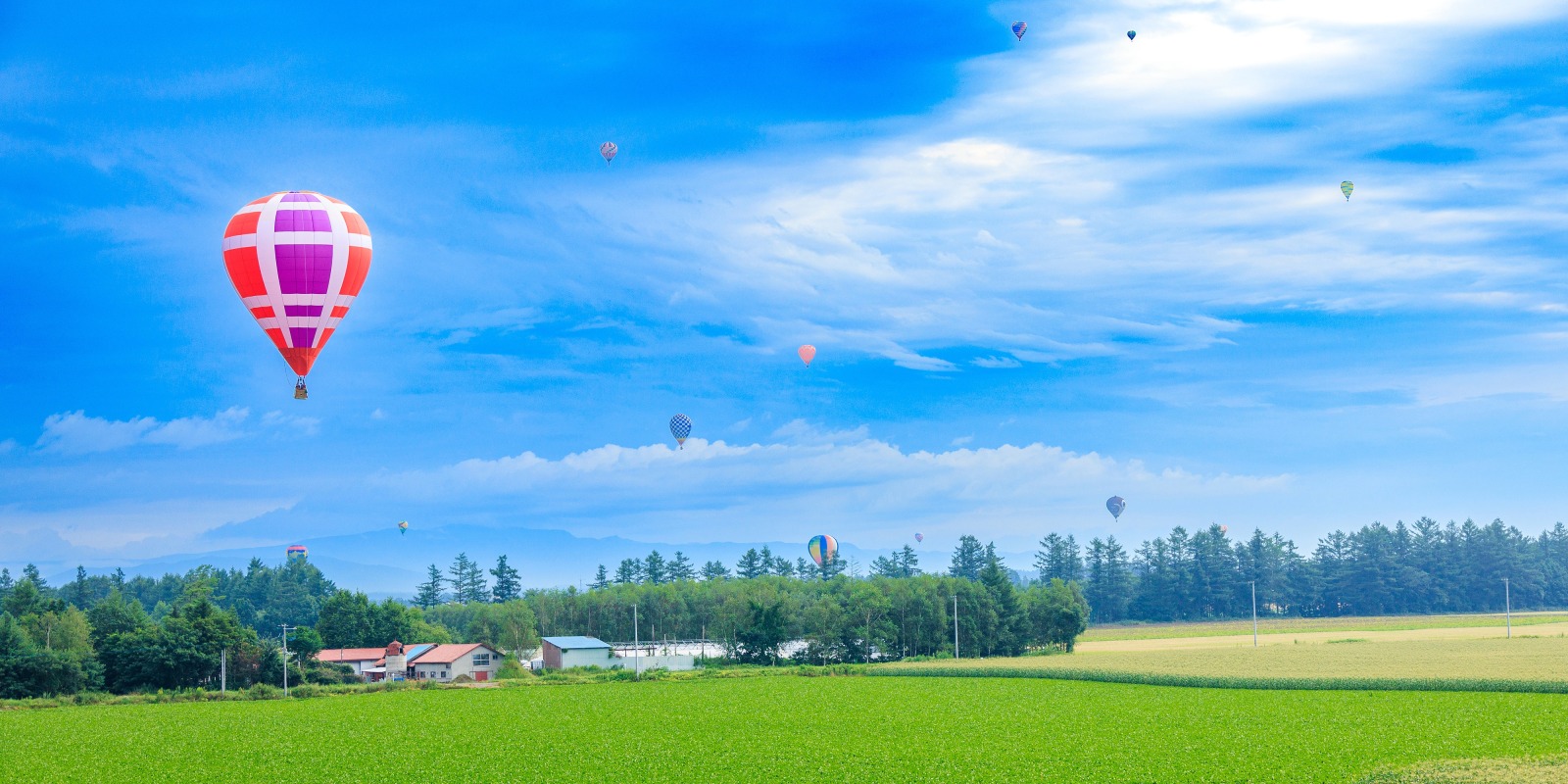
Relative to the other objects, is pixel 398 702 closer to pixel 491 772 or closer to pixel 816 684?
pixel 816 684

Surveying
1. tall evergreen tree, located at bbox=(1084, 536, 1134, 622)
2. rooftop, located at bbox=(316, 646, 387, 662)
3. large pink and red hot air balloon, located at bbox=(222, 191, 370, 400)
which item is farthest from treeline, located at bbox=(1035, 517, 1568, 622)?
large pink and red hot air balloon, located at bbox=(222, 191, 370, 400)

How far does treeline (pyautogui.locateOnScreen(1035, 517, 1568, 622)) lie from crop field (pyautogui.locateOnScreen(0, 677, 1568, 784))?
123 metres

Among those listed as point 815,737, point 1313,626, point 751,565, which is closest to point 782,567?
point 751,565

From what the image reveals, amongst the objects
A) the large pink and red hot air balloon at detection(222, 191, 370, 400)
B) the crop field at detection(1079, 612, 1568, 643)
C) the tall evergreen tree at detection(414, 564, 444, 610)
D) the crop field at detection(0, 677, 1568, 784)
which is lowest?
the crop field at detection(1079, 612, 1568, 643)

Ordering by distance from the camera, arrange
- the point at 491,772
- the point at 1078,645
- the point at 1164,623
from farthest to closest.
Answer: the point at 1164,623 < the point at 1078,645 < the point at 491,772

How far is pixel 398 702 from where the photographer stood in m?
62.8

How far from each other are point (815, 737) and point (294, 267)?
2393cm

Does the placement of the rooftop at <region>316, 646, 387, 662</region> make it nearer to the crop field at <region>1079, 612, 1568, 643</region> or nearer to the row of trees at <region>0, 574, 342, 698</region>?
the row of trees at <region>0, 574, 342, 698</region>

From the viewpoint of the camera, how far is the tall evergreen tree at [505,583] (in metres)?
176

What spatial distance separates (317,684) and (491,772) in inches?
1820

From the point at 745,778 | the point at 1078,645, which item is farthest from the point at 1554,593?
the point at 745,778

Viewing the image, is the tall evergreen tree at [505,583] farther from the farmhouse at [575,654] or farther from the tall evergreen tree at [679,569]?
the farmhouse at [575,654]

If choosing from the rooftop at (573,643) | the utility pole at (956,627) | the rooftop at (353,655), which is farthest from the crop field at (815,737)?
the rooftop at (353,655)

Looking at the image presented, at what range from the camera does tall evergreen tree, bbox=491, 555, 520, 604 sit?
17588 cm
